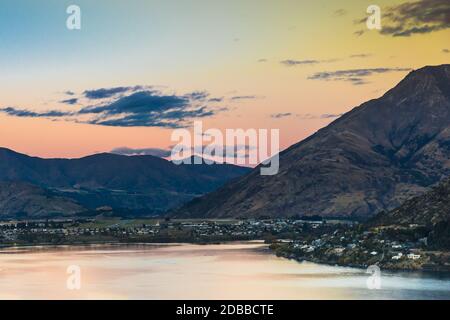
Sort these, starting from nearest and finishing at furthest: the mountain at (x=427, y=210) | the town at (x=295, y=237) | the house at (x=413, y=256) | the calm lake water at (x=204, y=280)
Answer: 1. the calm lake water at (x=204, y=280)
2. the house at (x=413, y=256)
3. the town at (x=295, y=237)
4. the mountain at (x=427, y=210)

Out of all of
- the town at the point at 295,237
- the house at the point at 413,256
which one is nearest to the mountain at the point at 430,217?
the town at the point at 295,237

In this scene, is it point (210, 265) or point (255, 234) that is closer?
point (210, 265)

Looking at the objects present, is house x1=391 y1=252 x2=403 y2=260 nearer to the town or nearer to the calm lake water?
the town

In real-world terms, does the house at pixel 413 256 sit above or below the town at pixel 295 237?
above

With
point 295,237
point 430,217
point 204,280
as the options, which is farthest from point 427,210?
point 295,237

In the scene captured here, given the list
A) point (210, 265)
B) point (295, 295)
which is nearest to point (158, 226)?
point (210, 265)

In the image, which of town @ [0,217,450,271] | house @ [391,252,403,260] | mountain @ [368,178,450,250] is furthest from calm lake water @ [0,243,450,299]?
mountain @ [368,178,450,250]

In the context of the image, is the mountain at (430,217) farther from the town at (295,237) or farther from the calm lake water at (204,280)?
the calm lake water at (204,280)

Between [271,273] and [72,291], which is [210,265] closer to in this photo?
[271,273]
